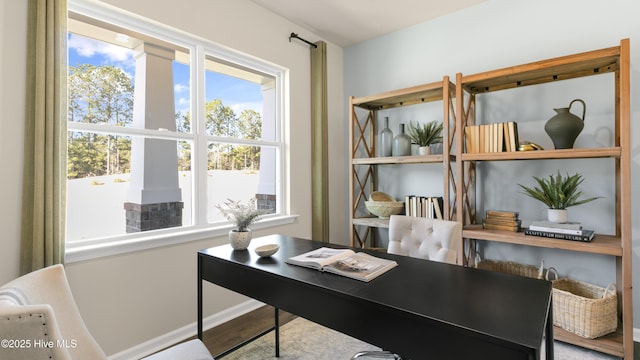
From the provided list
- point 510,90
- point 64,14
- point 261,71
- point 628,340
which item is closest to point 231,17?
point 261,71

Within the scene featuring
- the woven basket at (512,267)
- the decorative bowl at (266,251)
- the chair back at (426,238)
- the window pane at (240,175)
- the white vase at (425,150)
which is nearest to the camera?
the decorative bowl at (266,251)

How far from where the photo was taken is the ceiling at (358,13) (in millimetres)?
2795

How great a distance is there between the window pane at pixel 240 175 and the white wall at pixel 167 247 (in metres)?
0.22

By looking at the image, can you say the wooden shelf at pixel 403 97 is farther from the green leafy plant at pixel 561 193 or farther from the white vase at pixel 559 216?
the white vase at pixel 559 216

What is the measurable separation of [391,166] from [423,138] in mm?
585

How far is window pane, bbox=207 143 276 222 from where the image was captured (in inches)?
104

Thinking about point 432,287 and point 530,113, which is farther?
point 530,113

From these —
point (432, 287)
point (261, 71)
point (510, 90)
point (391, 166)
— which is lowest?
point (432, 287)

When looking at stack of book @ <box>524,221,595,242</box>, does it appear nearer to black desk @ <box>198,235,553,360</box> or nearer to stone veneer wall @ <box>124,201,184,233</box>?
black desk @ <box>198,235,553,360</box>

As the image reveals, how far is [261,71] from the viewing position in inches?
120

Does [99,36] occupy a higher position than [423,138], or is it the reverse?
[99,36]

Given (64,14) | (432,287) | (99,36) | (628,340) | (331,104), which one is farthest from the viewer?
(331,104)

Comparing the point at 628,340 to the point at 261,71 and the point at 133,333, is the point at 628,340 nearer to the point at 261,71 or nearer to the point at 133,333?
the point at 133,333

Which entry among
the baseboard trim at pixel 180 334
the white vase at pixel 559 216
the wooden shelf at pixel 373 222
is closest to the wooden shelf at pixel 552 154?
the white vase at pixel 559 216
